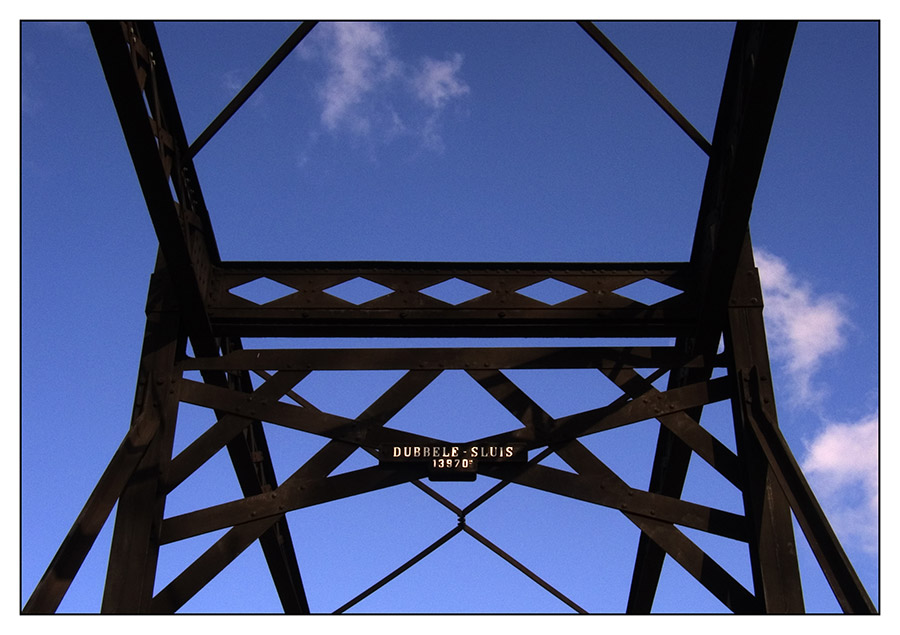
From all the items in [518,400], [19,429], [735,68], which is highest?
[735,68]

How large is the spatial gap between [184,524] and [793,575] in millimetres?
4461

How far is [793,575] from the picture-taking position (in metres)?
7.36

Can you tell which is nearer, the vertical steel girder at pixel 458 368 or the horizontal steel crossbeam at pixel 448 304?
the vertical steel girder at pixel 458 368

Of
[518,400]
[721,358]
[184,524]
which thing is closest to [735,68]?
[721,358]

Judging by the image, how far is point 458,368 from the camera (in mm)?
8453

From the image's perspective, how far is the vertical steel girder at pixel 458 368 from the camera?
7.29m

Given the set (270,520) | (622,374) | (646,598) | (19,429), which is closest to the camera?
(19,429)

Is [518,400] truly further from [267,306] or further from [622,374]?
[267,306]

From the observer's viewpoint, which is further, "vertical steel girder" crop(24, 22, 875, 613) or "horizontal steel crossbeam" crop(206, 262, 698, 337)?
"horizontal steel crossbeam" crop(206, 262, 698, 337)

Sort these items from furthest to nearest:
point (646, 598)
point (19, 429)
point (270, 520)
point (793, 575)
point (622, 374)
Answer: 1. point (646, 598)
2. point (622, 374)
3. point (270, 520)
4. point (793, 575)
5. point (19, 429)

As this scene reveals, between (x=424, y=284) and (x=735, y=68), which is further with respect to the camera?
(x=424, y=284)

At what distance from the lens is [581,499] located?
25.8ft

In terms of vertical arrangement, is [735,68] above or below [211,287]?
above

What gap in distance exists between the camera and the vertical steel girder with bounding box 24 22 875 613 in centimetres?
729
